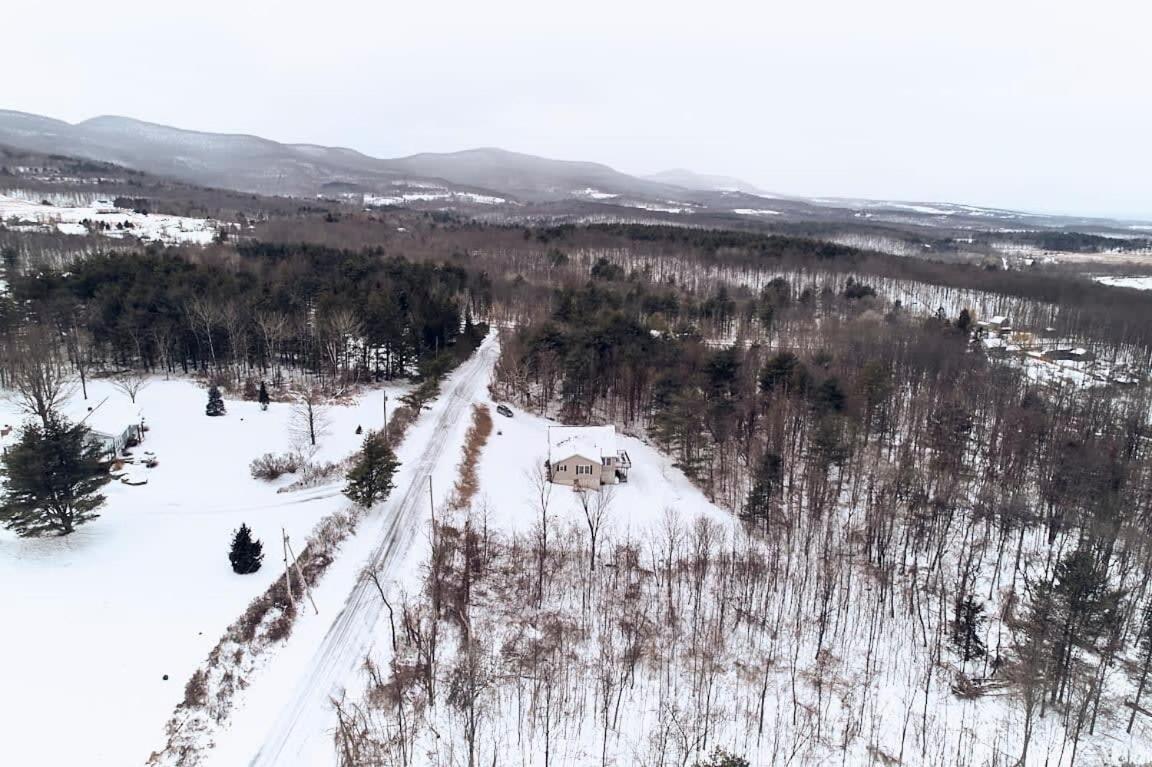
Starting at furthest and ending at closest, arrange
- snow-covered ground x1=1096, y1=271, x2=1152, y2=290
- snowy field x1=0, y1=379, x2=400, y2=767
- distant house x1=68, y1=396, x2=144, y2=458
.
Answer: snow-covered ground x1=1096, y1=271, x2=1152, y2=290 → distant house x1=68, y1=396, x2=144, y2=458 → snowy field x1=0, y1=379, x2=400, y2=767

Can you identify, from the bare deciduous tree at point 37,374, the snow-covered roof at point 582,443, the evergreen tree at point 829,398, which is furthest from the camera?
the evergreen tree at point 829,398

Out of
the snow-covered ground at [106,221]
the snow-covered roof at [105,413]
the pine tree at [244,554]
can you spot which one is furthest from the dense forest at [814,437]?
the snow-covered ground at [106,221]

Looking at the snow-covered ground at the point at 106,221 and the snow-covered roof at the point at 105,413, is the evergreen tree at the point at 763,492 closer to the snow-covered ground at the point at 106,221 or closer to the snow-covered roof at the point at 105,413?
the snow-covered roof at the point at 105,413

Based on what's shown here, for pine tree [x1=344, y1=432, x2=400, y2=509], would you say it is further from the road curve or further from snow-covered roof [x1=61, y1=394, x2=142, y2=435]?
snow-covered roof [x1=61, y1=394, x2=142, y2=435]

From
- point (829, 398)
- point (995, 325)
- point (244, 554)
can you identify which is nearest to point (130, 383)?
point (244, 554)

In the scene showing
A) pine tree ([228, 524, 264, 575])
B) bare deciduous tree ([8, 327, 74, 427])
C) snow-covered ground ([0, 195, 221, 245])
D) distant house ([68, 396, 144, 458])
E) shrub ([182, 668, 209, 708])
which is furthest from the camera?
snow-covered ground ([0, 195, 221, 245])

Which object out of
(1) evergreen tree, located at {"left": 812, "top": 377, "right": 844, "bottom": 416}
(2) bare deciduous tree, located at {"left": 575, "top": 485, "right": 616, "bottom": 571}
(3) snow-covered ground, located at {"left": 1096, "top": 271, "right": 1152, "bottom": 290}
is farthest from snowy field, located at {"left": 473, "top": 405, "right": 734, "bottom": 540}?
(3) snow-covered ground, located at {"left": 1096, "top": 271, "right": 1152, "bottom": 290}
